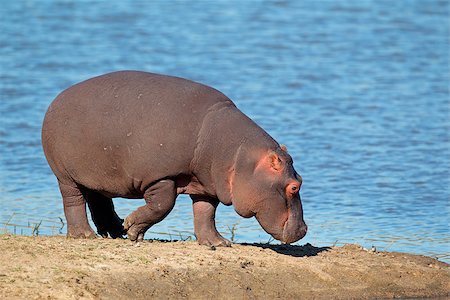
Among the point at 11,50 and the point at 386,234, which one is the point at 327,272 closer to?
the point at 386,234

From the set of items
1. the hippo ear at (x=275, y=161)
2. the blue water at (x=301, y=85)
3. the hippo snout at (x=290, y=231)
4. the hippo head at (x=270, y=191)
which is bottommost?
the blue water at (x=301, y=85)

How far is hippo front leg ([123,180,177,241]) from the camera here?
10062mm

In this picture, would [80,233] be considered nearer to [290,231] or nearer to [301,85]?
[290,231]

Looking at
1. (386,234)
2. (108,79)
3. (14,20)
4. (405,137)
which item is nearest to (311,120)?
(405,137)

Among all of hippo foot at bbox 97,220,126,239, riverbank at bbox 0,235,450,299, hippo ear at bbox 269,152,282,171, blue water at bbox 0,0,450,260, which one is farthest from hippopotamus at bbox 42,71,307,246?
blue water at bbox 0,0,450,260

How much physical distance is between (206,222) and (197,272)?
3.30 ft

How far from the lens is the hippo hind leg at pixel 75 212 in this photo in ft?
34.9

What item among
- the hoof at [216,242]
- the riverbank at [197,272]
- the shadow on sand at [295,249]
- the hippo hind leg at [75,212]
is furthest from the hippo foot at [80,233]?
the shadow on sand at [295,249]

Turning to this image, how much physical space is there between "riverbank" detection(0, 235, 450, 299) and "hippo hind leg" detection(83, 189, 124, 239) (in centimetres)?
62

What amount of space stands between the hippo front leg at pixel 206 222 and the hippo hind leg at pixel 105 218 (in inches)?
35.8

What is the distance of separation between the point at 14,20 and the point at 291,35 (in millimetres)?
6439

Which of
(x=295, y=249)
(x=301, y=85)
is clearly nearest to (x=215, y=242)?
(x=295, y=249)

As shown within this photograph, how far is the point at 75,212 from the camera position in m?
10.7

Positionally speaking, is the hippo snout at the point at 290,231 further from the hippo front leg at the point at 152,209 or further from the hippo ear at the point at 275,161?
the hippo front leg at the point at 152,209
